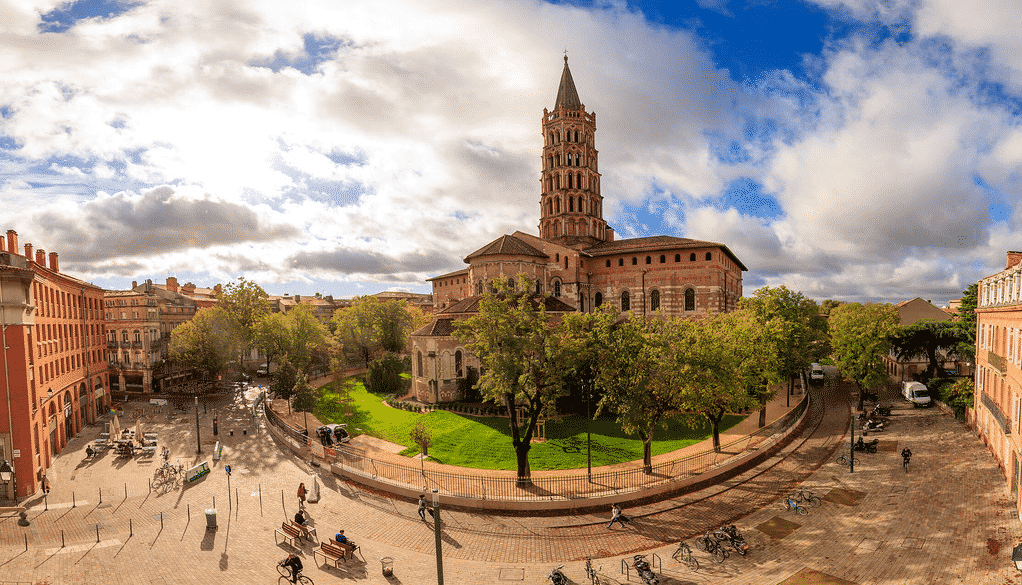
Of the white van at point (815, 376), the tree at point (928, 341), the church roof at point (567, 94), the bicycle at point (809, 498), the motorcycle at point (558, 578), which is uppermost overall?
the church roof at point (567, 94)

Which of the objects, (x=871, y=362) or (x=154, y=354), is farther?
(x=154, y=354)

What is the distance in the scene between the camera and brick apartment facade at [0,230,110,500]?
25125mm

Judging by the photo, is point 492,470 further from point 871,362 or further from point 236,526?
point 871,362

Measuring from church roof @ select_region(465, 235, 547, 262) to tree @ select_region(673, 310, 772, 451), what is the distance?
2493cm

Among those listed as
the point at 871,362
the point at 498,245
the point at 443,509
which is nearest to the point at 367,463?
the point at 443,509

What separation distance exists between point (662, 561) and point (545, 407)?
388 inches

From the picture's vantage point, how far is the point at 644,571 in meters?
16.4

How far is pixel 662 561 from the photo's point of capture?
17.9 meters

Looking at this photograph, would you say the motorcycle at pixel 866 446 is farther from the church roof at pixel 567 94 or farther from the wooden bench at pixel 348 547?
the church roof at pixel 567 94

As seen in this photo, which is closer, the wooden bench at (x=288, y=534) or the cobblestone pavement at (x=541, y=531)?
the cobblestone pavement at (x=541, y=531)

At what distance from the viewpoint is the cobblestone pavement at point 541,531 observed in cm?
1712

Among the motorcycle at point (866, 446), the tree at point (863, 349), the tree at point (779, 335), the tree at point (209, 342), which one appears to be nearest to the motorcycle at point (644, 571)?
the tree at point (779, 335)

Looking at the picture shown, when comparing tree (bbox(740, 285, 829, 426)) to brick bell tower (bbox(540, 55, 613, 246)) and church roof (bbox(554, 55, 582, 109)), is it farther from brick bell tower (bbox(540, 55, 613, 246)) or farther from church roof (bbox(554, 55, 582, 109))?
church roof (bbox(554, 55, 582, 109))

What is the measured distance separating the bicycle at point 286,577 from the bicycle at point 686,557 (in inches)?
503
